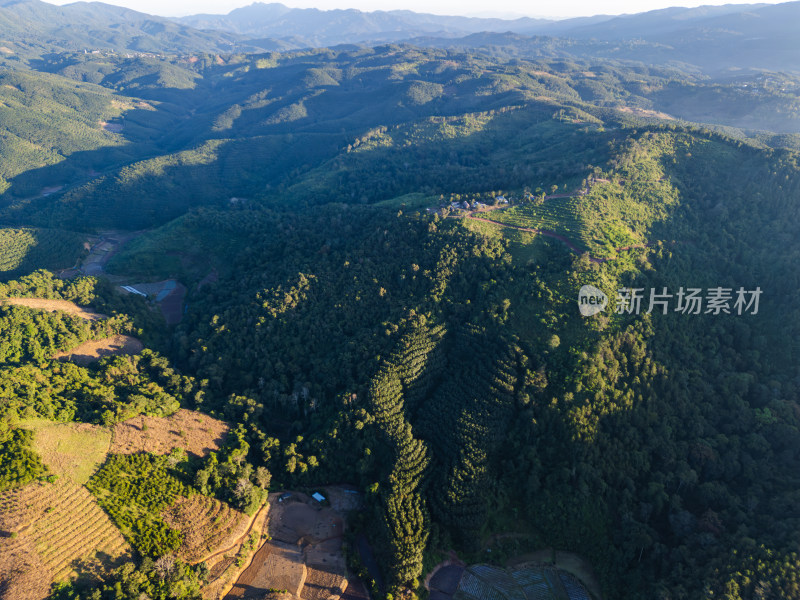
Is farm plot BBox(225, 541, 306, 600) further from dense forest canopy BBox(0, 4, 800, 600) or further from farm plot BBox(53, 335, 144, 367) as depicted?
farm plot BBox(53, 335, 144, 367)

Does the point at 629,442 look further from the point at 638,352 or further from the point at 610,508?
the point at 638,352

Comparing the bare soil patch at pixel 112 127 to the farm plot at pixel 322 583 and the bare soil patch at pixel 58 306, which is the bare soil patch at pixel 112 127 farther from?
the farm plot at pixel 322 583

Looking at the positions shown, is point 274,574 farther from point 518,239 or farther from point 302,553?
point 518,239

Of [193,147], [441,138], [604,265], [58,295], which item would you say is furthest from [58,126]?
[604,265]

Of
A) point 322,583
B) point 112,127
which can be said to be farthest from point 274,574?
point 112,127

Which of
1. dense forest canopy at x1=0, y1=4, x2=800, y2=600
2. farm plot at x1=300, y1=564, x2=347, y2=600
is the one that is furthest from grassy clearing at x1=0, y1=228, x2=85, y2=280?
farm plot at x1=300, y1=564, x2=347, y2=600

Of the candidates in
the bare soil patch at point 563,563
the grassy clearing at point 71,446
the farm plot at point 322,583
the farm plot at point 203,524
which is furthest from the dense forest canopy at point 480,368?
the farm plot at point 322,583
